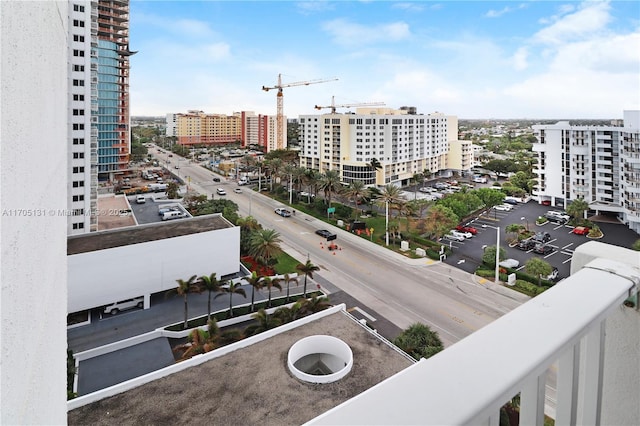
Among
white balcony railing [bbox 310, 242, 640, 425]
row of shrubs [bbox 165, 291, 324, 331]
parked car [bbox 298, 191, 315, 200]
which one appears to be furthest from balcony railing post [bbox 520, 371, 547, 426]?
parked car [bbox 298, 191, 315, 200]

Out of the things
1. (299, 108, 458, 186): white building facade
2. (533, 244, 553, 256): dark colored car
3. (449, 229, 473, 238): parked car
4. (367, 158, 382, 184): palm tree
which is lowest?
(533, 244, 553, 256): dark colored car

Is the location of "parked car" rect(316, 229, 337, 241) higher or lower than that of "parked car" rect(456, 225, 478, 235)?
lower

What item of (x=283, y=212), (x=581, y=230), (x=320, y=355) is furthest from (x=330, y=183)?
(x=320, y=355)

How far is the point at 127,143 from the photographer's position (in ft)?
153

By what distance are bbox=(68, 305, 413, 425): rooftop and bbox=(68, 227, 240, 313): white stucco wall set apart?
26.1 feet

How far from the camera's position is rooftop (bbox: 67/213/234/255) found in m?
15.7

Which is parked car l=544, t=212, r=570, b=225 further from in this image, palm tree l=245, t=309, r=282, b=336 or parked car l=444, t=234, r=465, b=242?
palm tree l=245, t=309, r=282, b=336

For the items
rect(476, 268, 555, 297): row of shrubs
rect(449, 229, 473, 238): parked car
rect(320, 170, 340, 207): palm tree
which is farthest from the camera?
rect(320, 170, 340, 207): palm tree

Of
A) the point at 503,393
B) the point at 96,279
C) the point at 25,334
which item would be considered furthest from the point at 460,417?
the point at 96,279

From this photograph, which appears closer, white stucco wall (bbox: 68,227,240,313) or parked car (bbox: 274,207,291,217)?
white stucco wall (bbox: 68,227,240,313)

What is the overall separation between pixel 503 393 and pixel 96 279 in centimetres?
1729

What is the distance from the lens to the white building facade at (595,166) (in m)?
27.5

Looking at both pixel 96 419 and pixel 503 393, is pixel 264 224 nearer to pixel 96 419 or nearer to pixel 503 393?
pixel 96 419

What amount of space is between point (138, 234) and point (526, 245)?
23674mm
